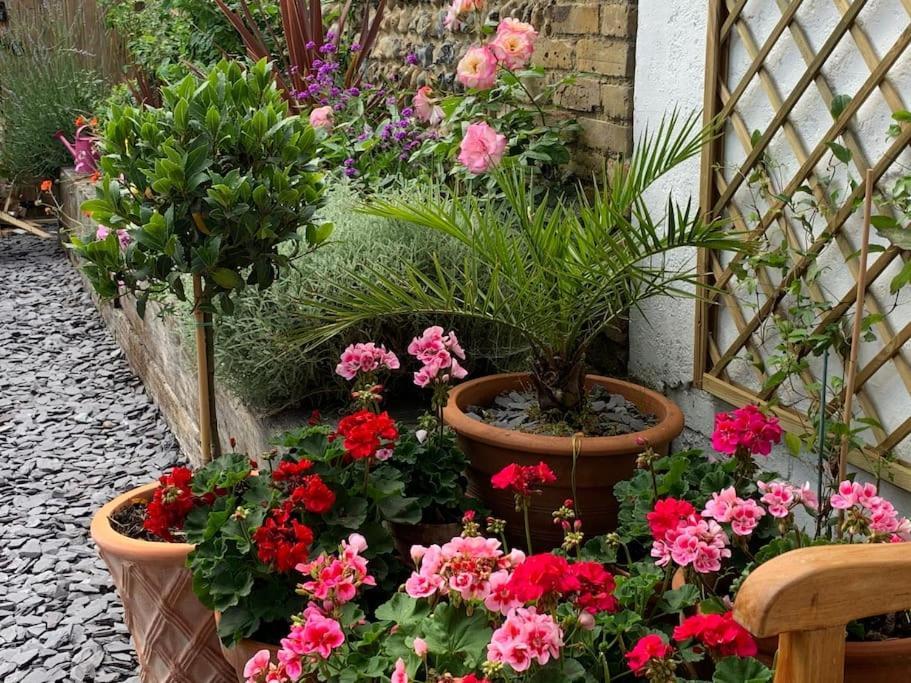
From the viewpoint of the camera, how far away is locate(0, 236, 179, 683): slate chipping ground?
2.50 meters

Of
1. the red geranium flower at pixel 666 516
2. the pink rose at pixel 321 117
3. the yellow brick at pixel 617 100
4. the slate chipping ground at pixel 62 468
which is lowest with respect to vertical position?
the slate chipping ground at pixel 62 468

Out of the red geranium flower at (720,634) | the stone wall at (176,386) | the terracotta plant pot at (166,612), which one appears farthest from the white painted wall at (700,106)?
the terracotta plant pot at (166,612)

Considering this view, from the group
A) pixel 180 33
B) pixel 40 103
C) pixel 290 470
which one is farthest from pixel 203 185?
pixel 40 103

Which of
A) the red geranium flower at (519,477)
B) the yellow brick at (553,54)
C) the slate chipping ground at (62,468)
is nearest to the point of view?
the red geranium flower at (519,477)

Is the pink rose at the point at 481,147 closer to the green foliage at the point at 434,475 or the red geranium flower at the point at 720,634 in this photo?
the green foliage at the point at 434,475

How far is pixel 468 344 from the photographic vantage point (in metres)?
2.72

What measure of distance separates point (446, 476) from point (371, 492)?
24 cm

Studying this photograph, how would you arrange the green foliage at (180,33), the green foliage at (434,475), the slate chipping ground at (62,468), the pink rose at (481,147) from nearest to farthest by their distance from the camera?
the green foliage at (434,475), the slate chipping ground at (62,468), the pink rose at (481,147), the green foliage at (180,33)

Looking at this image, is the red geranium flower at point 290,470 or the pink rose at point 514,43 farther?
the pink rose at point 514,43

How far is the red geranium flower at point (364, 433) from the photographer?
172cm

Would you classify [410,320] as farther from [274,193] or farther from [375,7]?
[375,7]

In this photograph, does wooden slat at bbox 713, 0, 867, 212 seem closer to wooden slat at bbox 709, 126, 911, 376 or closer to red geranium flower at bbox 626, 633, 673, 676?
wooden slat at bbox 709, 126, 911, 376

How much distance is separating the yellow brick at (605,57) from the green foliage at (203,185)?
1.01 m

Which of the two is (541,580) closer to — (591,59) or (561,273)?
(561,273)
